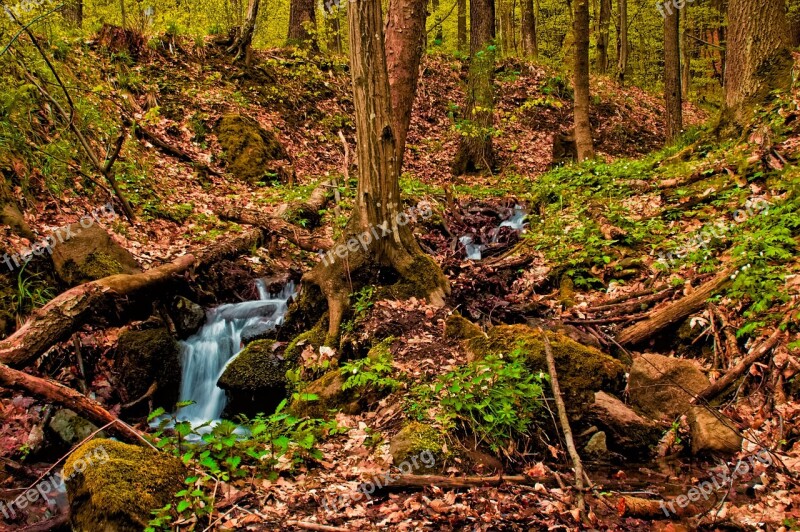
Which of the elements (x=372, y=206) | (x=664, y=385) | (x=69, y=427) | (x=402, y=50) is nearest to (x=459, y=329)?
(x=372, y=206)

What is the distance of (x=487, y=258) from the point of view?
332 inches

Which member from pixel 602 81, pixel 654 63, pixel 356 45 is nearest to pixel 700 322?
pixel 356 45

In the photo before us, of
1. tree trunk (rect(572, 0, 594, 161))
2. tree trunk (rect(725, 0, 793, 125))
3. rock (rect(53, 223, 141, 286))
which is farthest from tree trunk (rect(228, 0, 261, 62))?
tree trunk (rect(725, 0, 793, 125))

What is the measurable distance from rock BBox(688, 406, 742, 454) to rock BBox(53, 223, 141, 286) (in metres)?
6.82

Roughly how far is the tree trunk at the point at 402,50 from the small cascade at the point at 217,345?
3.26m

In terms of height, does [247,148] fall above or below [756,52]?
below

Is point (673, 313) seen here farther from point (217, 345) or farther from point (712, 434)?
point (217, 345)

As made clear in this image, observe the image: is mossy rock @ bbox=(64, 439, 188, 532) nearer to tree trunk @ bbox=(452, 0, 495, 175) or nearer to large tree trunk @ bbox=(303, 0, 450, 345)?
large tree trunk @ bbox=(303, 0, 450, 345)

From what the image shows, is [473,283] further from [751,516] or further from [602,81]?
[602,81]

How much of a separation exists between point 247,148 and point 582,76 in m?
8.10

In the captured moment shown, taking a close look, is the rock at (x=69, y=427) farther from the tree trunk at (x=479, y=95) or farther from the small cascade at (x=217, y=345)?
the tree trunk at (x=479, y=95)

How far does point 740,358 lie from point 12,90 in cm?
939

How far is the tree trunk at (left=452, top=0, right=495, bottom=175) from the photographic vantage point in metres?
12.9

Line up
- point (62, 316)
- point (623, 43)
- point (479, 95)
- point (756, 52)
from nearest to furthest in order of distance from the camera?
point (62, 316) → point (756, 52) → point (479, 95) → point (623, 43)
